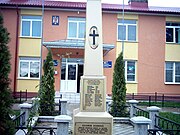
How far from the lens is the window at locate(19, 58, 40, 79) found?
57.6 ft

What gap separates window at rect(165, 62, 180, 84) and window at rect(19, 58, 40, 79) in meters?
10.0

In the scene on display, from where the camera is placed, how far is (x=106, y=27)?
712 inches

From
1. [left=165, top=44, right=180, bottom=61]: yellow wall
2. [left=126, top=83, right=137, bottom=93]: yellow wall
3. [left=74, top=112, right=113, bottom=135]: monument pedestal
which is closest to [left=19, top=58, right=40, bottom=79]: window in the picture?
[left=126, top=83, right=137, bottom=93]: yellow wall

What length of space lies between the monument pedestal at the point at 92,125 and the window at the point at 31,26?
13.0m

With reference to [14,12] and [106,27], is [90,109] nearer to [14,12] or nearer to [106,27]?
[106,27]

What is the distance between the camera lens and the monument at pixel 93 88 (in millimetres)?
5953

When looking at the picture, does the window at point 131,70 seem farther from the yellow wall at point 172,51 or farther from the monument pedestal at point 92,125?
the monument pedestal at point 92,125

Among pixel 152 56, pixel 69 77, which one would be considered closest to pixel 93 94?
pixel 69 77

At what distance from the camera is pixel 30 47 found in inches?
695

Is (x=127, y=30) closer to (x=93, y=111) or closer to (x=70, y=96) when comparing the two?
(x=70, y=96)

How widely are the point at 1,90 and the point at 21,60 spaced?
14.3m

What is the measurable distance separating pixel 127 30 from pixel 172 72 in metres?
4.86

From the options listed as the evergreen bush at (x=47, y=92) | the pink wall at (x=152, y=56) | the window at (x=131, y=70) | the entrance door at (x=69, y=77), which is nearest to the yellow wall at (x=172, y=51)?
the pink wall at (x=152, y=56)

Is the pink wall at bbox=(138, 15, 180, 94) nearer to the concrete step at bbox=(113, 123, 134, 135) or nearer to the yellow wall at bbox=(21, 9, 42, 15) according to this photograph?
the yellow wall at bbox=(21, 9, 42, 15)
